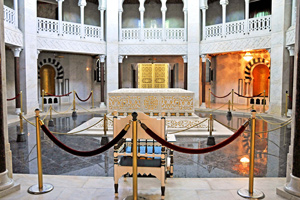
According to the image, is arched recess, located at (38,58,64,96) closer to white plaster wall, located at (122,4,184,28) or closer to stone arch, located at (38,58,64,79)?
stone arch, located at (38,58,64,79)

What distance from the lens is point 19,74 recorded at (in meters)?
10.4

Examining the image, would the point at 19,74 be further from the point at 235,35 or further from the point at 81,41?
the point at 235,35

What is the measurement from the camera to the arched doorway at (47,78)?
14.5 metres

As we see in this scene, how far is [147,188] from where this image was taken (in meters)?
3.26

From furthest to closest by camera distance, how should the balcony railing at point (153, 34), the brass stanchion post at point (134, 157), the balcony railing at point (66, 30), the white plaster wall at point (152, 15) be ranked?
the white plaster wall at point (152, 15)
the balcony railing at point (153, 34)
the balcony railing at point (66, 30)
the brass stanchion post at point (134, 157)

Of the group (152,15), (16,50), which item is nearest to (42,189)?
(16,50)

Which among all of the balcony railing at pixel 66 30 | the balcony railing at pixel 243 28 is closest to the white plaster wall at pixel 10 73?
the balcony railing at pixel 66 30

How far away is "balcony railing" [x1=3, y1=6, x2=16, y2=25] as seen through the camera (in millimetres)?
9317

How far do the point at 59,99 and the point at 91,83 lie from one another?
2.40m

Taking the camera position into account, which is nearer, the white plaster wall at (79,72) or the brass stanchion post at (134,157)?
the brass stanchion post at (134,157)

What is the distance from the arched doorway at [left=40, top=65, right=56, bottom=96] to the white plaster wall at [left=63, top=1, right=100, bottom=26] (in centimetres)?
305

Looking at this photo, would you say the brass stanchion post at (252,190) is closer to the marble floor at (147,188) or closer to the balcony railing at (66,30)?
the marble floor at (147,188)

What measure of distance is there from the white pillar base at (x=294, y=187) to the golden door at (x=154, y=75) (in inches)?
499

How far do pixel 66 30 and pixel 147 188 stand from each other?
11308 mm
